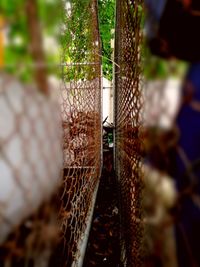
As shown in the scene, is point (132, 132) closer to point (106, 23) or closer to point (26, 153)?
point (26, 153)

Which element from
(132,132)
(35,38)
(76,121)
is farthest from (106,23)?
(35,38)

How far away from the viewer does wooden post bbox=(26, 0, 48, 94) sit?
0.58 m

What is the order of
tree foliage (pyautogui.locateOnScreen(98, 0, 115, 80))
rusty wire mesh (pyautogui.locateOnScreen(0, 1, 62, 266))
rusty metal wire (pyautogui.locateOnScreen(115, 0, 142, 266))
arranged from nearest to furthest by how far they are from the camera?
rusty wire mesh (pyautogui.locateOnScreen(0, 1, 62, 266)) → rusty metal wire (pyautogui.locateOnScreen(115, 0, 142, 266)) → tree foliage (pyautogui.locateOnScreen(98, 0, 115, 80))

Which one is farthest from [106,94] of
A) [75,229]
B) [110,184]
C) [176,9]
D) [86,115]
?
[176,9]

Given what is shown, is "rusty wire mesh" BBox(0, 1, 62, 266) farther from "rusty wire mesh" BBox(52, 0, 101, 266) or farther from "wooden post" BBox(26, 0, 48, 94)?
"rusty wire mesh" BBox(52, 0, 101, 266)

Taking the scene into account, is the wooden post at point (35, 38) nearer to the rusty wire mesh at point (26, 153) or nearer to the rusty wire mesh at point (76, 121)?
the rusty wire mesh at point (26, 153)

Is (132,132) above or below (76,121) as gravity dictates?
above

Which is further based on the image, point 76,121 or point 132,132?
point 76,121

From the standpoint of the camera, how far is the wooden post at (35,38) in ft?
1.89

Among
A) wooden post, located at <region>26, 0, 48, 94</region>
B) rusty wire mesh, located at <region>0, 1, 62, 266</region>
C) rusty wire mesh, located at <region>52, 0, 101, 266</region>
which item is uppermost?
wooden post, located at <region>26, 0, 48, 94</region>

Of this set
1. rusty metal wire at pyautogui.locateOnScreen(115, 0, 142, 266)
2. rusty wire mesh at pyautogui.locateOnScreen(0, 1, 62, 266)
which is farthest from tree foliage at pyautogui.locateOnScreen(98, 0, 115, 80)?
rusty wire mesh at pyautogui.locateOnScreen(0, 1, 62, 266)

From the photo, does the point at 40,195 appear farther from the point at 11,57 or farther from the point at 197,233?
the point at 197,233

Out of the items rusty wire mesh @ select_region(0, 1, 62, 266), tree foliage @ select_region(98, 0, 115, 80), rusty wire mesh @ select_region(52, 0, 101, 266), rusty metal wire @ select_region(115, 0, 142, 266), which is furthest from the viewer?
tree foliage @ select_region(98, 0, 115, 80)

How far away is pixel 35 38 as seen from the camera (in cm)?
58
